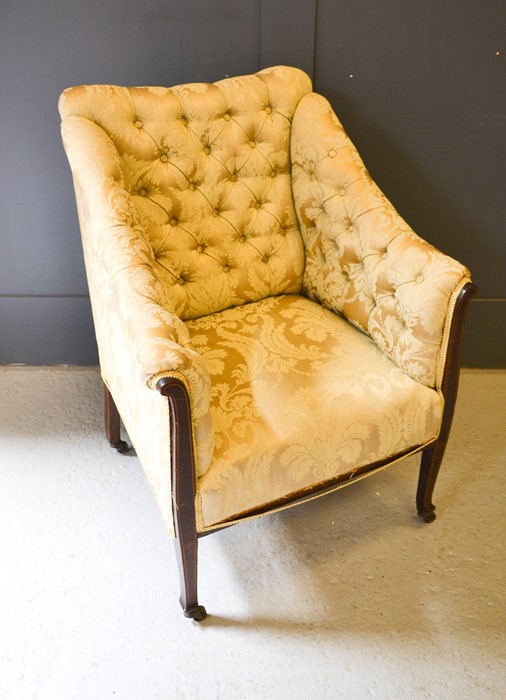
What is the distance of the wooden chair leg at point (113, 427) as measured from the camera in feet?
5.88

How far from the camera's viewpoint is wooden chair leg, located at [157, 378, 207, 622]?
1.12m

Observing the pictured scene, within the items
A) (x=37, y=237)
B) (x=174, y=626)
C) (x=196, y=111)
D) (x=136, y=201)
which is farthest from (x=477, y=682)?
(x=37, y=237)

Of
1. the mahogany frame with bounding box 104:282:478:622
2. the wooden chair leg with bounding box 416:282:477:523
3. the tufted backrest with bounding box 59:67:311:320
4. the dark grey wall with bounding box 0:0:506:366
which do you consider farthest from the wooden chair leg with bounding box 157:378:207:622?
the dark grey wall with bounding box 0:0:506:366

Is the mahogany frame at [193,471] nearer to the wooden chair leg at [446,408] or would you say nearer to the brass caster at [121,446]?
the wooden chair leg at [446,408]

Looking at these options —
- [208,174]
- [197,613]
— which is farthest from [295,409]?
[208,174]

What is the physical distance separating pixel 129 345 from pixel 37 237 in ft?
3.23

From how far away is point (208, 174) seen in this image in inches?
63.5

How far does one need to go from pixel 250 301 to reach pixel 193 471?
2.03ft

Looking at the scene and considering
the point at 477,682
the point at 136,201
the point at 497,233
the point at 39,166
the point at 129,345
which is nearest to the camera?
the point at 129,345

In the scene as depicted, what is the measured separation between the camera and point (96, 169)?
140 cm

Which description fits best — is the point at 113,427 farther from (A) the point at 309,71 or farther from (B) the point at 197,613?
(A) the point at 309,71

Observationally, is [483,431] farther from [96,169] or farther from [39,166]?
[39,166]

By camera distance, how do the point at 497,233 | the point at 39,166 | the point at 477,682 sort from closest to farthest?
1. the point at 477,682
2. the point at 39,166
3. the point at 497,233

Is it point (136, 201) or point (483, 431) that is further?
point (483, 431)
